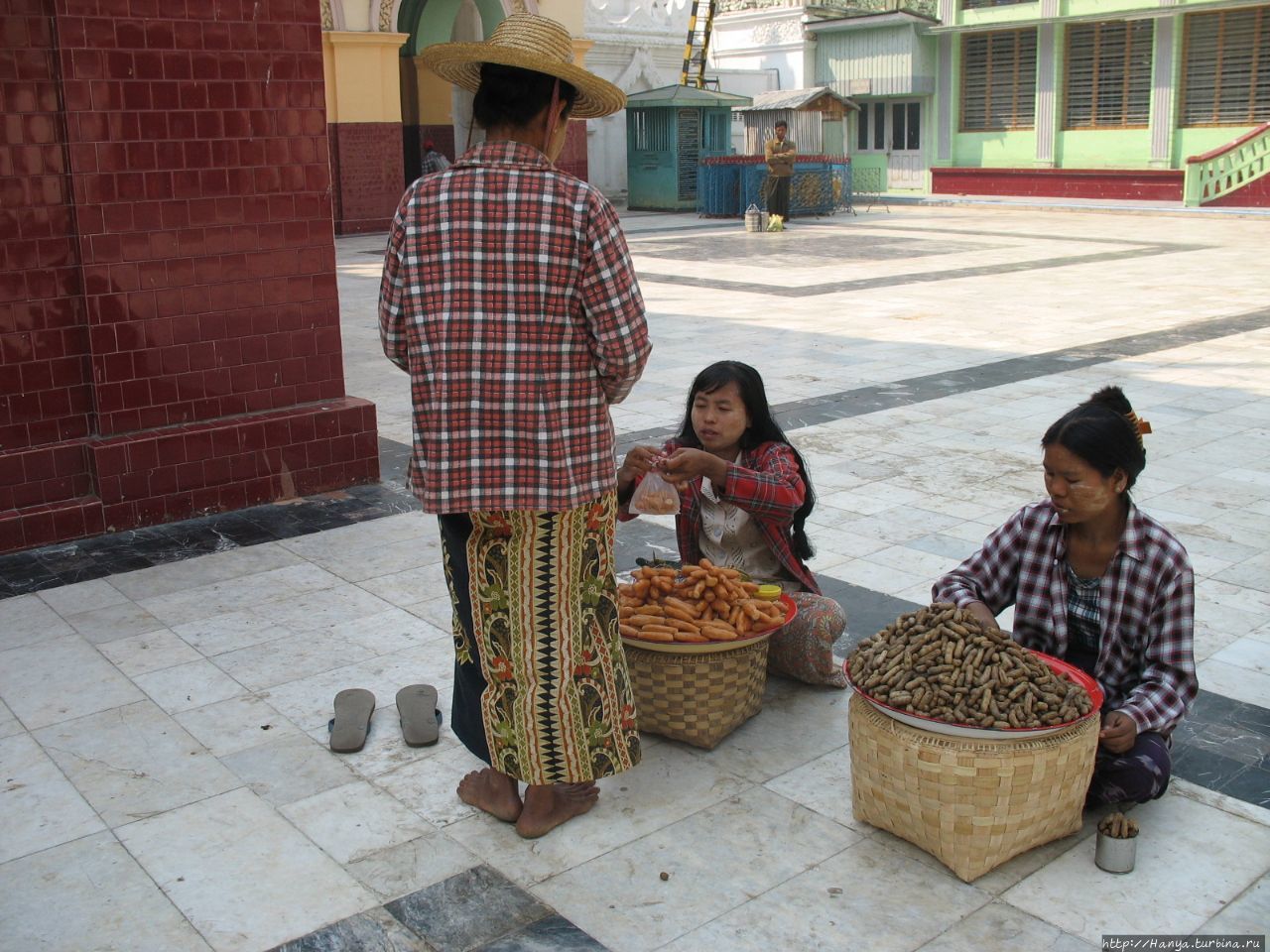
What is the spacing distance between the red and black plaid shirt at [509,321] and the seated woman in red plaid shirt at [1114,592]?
115cm

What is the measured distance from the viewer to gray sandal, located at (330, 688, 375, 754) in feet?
12.5

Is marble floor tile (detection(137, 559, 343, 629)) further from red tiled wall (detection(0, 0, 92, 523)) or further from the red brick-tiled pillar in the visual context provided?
red tiled wall (detection(0, 0, 92, 523))

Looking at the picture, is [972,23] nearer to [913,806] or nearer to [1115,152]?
[1115,152]

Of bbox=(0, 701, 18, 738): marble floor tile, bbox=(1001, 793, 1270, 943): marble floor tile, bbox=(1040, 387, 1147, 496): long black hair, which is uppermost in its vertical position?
bbox=(1040, 387, 1147, 496): long black hair

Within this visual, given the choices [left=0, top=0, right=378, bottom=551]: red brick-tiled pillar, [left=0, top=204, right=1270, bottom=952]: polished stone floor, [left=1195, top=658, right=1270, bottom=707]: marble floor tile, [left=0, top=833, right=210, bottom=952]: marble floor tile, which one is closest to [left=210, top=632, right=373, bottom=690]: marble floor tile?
[left=0, top=204, right=1270, bottom=952]: polished stone floor

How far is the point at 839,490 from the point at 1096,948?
3.79m

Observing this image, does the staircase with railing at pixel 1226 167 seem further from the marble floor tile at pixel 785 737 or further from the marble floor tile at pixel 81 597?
the marble floor tile at pixel 81 597

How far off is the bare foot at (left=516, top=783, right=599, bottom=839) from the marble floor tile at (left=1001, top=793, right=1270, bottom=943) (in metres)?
1.07

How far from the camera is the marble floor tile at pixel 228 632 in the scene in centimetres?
462

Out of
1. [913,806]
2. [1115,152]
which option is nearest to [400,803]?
[913,806]

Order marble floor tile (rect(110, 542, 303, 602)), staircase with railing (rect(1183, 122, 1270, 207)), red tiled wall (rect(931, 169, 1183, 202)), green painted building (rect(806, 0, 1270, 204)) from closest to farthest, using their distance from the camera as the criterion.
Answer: marble floor tile (rect(110, 542, 303, 602)) < staircase with railing (rect(1183, 122, 1270, 207)) < green painted building (rect(806, 0, 1270, 204)) < red tiled wall (rect(931, 169, 1183, 202))

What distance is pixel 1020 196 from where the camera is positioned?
98.1ft

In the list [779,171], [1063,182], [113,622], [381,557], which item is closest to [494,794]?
[113,622]

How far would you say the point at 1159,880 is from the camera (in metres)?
3.07
